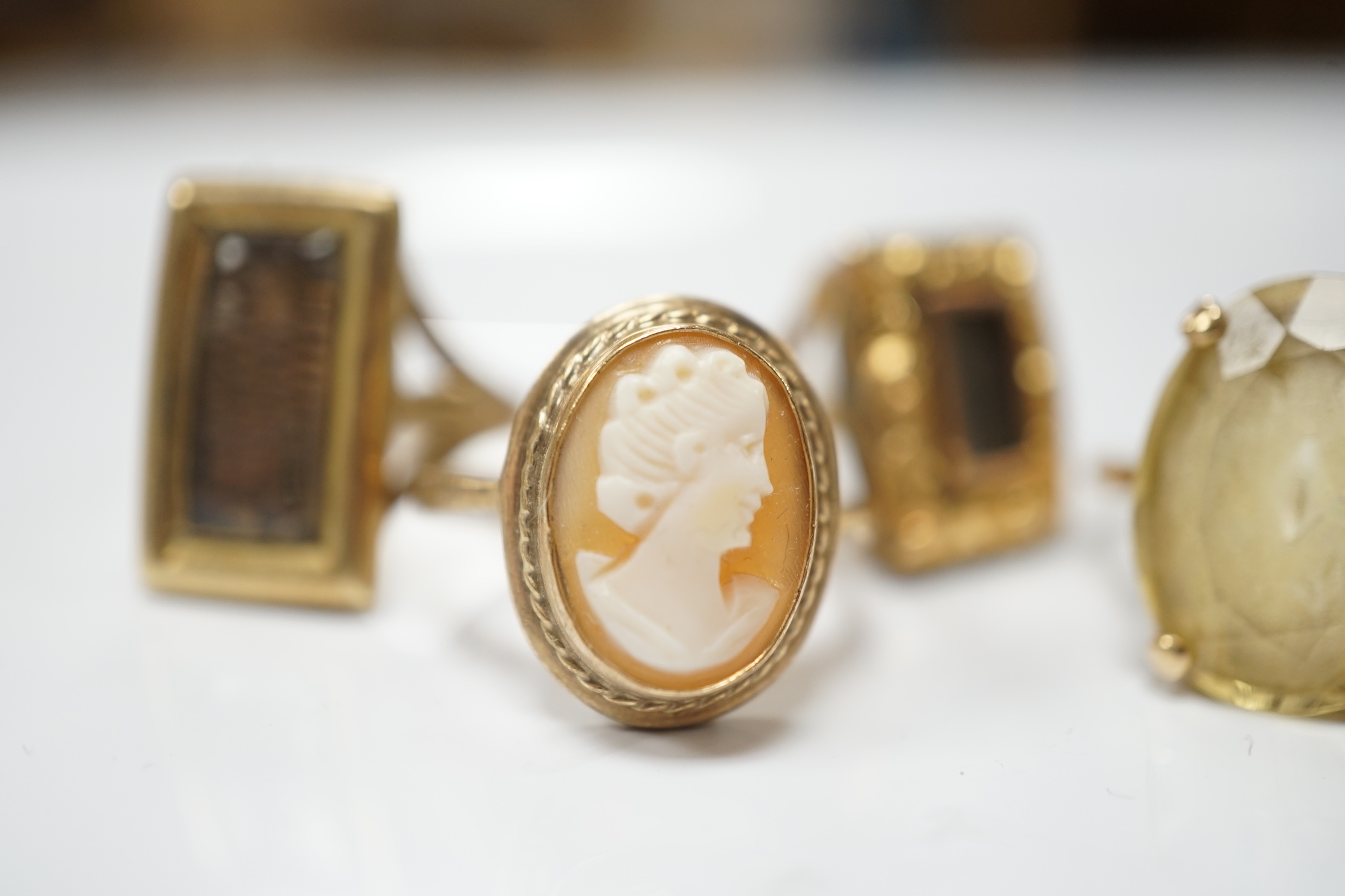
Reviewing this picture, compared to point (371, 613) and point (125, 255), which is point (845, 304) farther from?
point (125, 255)

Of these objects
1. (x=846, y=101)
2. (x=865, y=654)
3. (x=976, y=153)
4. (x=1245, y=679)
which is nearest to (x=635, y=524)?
(x=865, y=654)

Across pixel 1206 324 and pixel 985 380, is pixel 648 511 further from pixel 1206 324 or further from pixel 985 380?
pixel 985 380

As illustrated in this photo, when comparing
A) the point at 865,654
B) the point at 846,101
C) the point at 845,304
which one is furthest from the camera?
the point at 846,101

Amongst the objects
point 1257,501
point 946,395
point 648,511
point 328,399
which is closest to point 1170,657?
point 1257,501

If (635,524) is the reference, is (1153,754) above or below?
below

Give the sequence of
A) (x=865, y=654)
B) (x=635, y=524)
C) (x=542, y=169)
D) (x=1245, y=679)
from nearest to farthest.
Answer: (x=635, y=524) → (x=1245, y=679) → (x=865, y=654) → (x=542, y=169)

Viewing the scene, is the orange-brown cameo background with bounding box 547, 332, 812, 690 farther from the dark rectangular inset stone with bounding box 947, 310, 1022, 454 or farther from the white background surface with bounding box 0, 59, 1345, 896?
the dark rectangular inset stone with bounding box 947, 310, 1022, 454
